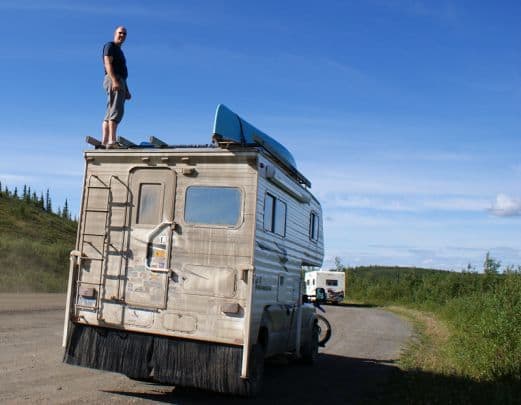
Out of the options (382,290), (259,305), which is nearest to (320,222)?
(259,305)

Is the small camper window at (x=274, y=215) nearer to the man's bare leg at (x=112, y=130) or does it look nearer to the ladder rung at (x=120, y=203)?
the ladder rung at (x=120, y=203)

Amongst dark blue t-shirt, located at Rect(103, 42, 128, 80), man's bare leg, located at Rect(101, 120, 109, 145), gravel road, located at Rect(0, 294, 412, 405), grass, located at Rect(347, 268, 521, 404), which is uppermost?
dark blue t-shirt, located at Rect(103, 42, 128, 80)

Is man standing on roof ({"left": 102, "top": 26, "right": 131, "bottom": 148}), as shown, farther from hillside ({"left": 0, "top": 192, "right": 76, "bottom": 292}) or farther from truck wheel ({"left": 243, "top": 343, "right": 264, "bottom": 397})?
hillside ({"left": 0, "top": 192, "right": 76, "bottom": 292})

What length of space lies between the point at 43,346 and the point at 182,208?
5920 millimetres

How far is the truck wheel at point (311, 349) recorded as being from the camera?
12.2m

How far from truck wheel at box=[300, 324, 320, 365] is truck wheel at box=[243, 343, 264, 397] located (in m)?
4.22

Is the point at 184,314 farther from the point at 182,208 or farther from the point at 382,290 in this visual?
the point at 382,290

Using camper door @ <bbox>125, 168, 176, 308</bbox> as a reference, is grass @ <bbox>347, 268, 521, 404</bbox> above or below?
below

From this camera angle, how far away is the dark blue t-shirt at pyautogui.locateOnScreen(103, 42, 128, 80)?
364 inches

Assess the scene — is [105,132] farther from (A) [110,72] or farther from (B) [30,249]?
(B) [30,249]

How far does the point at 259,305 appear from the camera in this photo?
8070 millimetres

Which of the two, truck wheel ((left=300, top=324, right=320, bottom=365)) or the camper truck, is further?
truck wheel ((left=300, top=324, right=320, bottom=365))

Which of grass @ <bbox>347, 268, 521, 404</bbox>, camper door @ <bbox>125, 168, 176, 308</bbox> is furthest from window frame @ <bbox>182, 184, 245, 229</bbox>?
grass @ <bbox>347, 268, 521, 404</bbox>

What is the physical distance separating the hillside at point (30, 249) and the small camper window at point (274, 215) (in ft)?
69.1
